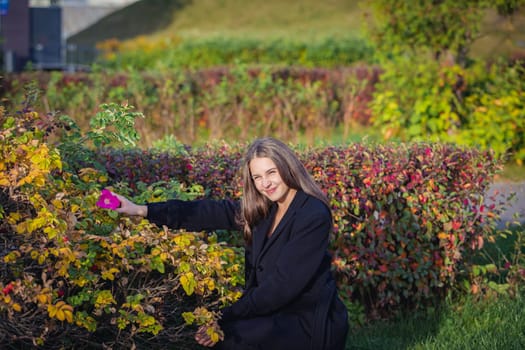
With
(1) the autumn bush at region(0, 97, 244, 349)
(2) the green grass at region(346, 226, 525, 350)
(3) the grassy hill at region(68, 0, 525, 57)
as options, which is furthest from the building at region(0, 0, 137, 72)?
(1) the autumn bush at region(0, 97, 244, 349)

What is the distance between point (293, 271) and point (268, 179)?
443 millimetres

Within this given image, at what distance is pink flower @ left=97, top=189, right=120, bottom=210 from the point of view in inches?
126

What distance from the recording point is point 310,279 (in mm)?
3205

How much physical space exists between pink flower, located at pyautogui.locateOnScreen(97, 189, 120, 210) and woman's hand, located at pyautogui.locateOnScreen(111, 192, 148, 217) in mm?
50

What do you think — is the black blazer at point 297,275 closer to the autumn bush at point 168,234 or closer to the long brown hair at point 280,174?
the long brown hair at point 280,174

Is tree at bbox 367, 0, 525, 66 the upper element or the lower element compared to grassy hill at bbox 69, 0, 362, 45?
lower

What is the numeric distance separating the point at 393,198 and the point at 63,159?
6.73 ft

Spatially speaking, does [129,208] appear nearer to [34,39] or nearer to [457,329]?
[457,329]

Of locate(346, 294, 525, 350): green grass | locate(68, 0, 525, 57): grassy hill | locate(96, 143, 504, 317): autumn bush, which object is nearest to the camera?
locate(346, 294, 525, 350): green grass

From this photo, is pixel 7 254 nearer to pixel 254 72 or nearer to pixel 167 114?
pixel 167 114

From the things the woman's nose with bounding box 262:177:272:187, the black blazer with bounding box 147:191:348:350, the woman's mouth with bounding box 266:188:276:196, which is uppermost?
the woman's nose with bounding box 262:177:272:187

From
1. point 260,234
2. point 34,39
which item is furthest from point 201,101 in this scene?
point 34,39

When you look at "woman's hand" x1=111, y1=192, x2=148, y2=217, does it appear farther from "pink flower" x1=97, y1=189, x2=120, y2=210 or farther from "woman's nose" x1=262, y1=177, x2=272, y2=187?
"woman's nose" x1=262, y1=177, x2=272, y2=187

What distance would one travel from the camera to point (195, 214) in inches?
139
